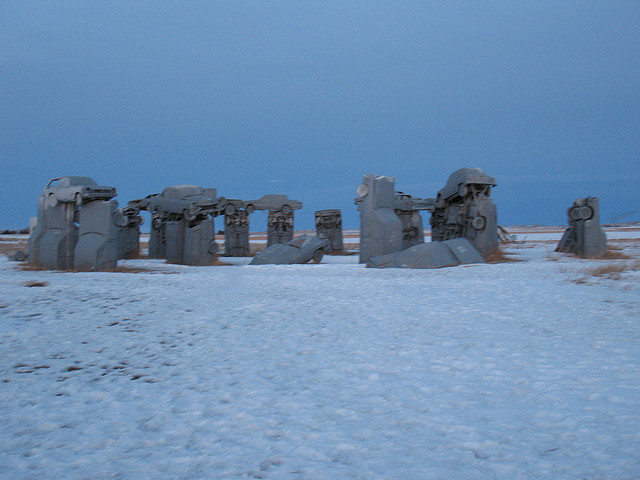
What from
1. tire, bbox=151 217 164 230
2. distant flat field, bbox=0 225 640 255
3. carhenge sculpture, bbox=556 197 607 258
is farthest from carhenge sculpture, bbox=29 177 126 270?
carhenge sculpture, bbox=556 197 607 258

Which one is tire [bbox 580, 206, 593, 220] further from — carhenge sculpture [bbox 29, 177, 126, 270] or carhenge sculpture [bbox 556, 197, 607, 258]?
carhenge sculpture [bbox 29, 177, 126, 270]

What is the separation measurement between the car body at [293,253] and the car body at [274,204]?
678 cm

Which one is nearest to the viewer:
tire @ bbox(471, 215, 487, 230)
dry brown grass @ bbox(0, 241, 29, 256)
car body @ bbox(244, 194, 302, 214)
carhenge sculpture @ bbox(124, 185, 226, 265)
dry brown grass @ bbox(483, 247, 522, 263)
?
→ dry brown grass @ bbox(483, 247, 522, 263)

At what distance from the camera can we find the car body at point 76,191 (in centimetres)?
1141

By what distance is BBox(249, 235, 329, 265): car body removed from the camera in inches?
595

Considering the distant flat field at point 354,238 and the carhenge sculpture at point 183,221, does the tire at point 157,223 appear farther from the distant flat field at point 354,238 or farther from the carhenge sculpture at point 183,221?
the distant flat field at point 354,238

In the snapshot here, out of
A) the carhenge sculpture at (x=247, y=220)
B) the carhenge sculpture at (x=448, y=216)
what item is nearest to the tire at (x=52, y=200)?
the carhenge sculpture at (x=448, y=216)

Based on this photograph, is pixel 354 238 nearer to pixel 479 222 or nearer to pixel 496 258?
pixel 479 222

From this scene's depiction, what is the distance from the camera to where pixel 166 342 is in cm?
462

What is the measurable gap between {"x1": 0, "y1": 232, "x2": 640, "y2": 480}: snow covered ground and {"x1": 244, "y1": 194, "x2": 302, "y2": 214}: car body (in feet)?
53.4

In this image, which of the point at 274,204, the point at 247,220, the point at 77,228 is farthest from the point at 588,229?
the point at 77,228

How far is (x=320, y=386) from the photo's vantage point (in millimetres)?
3451

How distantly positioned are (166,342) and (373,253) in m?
10.2

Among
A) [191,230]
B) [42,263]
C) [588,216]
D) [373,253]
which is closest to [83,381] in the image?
[42,263]
